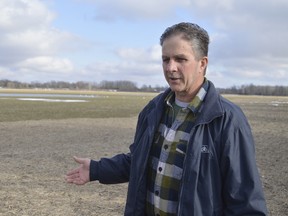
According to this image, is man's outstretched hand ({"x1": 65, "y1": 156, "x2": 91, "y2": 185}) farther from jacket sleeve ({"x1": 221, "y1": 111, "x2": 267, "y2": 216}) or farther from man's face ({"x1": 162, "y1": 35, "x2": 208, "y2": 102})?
jacket sleeve ({"x1": 221, "y1": 111, "x2": 267, "y2": 216})

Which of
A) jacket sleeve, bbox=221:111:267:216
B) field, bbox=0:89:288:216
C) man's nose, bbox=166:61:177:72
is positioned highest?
man's nose, bbox=166:61:177:72

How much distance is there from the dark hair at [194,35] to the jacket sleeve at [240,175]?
48 centimetres

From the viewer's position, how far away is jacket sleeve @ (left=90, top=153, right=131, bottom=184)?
2.94m

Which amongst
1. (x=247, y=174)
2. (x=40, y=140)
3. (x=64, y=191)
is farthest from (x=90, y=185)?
(x=40, y=140)

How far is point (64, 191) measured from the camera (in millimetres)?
8164

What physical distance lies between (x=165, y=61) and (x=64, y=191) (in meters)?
6.48

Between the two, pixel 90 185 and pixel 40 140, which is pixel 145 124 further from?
pixel 40 140

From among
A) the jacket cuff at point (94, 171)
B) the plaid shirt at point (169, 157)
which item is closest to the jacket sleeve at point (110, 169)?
the jacket cuff at point (94, 171)

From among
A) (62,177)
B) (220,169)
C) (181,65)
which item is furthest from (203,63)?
(62,177)

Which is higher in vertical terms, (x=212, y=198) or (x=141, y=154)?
(x=141, y=154)

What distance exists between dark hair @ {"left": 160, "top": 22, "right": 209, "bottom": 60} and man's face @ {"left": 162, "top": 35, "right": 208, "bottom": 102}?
26mm

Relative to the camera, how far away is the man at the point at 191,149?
2.14 meters

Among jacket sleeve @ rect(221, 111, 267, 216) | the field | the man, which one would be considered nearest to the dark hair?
the man

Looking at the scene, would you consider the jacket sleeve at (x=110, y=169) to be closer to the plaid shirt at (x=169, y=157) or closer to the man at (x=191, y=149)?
the man at (x=191, y=149)
